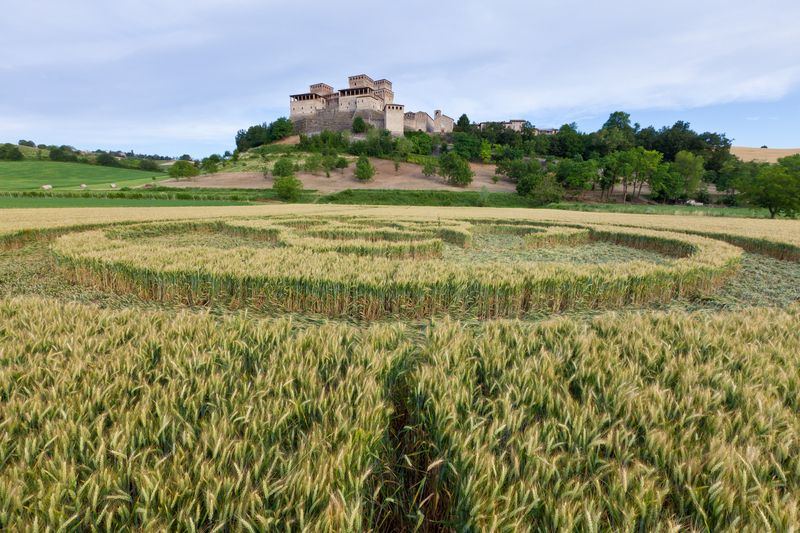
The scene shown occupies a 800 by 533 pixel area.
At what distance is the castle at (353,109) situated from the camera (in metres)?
135

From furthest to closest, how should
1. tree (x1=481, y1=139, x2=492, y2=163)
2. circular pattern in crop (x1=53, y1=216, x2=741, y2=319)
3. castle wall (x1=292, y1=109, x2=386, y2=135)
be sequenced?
castle wall (x1=292, y1=109, x2=386, y2=135) < tree (x1=481, y1=139, x2=492, y2=163) < circular pattern in crop (x1=53, y1=216, x2=741, y2=319)

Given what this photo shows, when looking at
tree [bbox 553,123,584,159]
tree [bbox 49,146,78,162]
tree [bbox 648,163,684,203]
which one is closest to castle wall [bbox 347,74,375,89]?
tree [bbox 553,123,584,159]

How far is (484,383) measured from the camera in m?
3.41

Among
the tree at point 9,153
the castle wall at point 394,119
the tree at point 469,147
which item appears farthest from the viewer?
the castle wall at point 394,119

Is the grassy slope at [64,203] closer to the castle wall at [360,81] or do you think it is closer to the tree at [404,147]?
the tree at [404,147]

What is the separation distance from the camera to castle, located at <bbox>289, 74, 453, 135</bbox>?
135 m

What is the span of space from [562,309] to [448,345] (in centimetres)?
611

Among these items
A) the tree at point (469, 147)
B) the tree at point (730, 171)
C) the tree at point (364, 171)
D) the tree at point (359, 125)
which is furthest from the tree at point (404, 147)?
the tree at point (730, 171)

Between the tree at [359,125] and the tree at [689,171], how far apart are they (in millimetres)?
90850

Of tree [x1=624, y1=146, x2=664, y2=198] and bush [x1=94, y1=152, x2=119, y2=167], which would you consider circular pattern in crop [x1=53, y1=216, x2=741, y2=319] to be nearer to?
tree [x1=624, y1=146, x2=664, y2=198]

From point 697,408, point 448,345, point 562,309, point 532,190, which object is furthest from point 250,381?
point 532,190

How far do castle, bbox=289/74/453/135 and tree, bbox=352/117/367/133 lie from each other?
17.7 ft

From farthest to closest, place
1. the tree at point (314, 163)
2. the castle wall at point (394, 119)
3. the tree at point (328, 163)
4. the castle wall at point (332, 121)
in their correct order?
the castle wall at point (332, 121) → the castle wall at point (394, 119) → the tree at point (328, 163) → the tree at point (314, 163)

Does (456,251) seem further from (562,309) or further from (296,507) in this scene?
(296,507)
